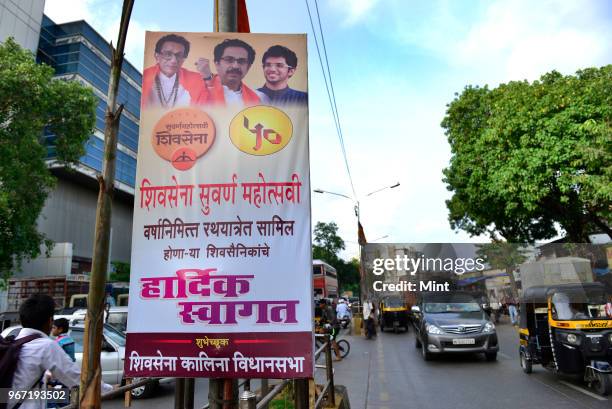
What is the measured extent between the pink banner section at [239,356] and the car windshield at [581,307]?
263 inches

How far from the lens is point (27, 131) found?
15.0m

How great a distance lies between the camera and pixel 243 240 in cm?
283

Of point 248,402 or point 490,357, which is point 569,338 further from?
point 248,402

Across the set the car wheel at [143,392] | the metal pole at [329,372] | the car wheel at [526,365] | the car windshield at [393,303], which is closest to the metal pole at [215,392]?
the metal pole at [329,372]

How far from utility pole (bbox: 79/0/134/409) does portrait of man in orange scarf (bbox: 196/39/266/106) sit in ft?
2.85

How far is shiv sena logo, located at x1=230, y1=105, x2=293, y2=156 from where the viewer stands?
2.93m

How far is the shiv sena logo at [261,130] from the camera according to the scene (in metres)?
2.93

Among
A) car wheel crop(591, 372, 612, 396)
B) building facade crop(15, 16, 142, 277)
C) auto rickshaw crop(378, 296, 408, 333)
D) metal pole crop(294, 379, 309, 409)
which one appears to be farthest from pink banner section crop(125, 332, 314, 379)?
building facade crop(15, 16, 142, 277)

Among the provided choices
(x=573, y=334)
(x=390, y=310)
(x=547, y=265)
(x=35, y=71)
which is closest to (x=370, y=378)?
(x=573, y=334)

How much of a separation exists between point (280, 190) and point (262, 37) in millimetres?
1054

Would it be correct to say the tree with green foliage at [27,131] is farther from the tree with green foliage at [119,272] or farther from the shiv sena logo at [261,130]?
the tree with green foliage at [119,272]

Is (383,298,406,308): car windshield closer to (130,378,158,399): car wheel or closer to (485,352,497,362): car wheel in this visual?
(485,352,497,362): car wheel

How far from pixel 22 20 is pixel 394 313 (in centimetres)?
2905

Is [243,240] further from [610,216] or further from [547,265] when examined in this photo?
[610,216]
